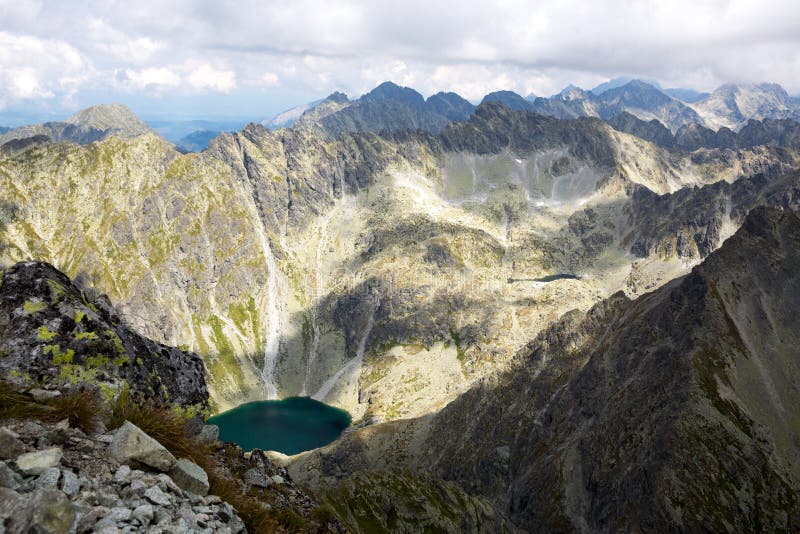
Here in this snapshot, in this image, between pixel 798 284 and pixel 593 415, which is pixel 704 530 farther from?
pixel 798 284

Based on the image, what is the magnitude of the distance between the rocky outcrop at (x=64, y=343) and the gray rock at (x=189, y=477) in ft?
22.5

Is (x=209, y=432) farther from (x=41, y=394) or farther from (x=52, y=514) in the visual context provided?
(x=52, y=514)

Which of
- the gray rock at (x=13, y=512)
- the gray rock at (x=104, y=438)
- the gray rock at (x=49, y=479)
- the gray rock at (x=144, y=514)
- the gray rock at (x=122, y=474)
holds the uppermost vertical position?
the gray rock at (x=13, y=512)

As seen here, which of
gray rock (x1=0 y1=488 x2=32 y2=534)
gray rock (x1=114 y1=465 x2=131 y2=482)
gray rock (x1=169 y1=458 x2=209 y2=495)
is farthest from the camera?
gray rock (x1=169 y1=458 x2=209 y2=495)

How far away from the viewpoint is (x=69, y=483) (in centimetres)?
751

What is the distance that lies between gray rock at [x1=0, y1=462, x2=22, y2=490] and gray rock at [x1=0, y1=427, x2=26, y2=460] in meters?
0.62

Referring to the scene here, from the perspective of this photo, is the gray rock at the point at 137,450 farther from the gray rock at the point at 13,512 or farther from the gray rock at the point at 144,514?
the gray rock at the point at 13,512

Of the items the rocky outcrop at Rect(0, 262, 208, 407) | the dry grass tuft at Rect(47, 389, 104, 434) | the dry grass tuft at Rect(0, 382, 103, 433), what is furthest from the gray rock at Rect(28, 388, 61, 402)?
the rocky outcrop at Rect(0, 262, 208, 407)

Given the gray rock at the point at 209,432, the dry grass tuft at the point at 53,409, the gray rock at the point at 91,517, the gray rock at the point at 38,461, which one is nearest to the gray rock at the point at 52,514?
the gray rock at the point at 91,517

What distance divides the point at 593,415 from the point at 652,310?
1230 inches

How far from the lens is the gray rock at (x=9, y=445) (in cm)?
755

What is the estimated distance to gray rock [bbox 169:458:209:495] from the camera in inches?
379

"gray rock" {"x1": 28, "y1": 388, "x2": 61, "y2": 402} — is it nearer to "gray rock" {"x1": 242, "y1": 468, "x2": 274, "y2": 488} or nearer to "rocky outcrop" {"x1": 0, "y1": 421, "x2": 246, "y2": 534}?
"rocky outcrop" {"x1": 0, "y1": 421, "x2": 246, "y2": 534}

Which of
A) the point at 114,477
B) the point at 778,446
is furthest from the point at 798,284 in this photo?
the point at 114,477
